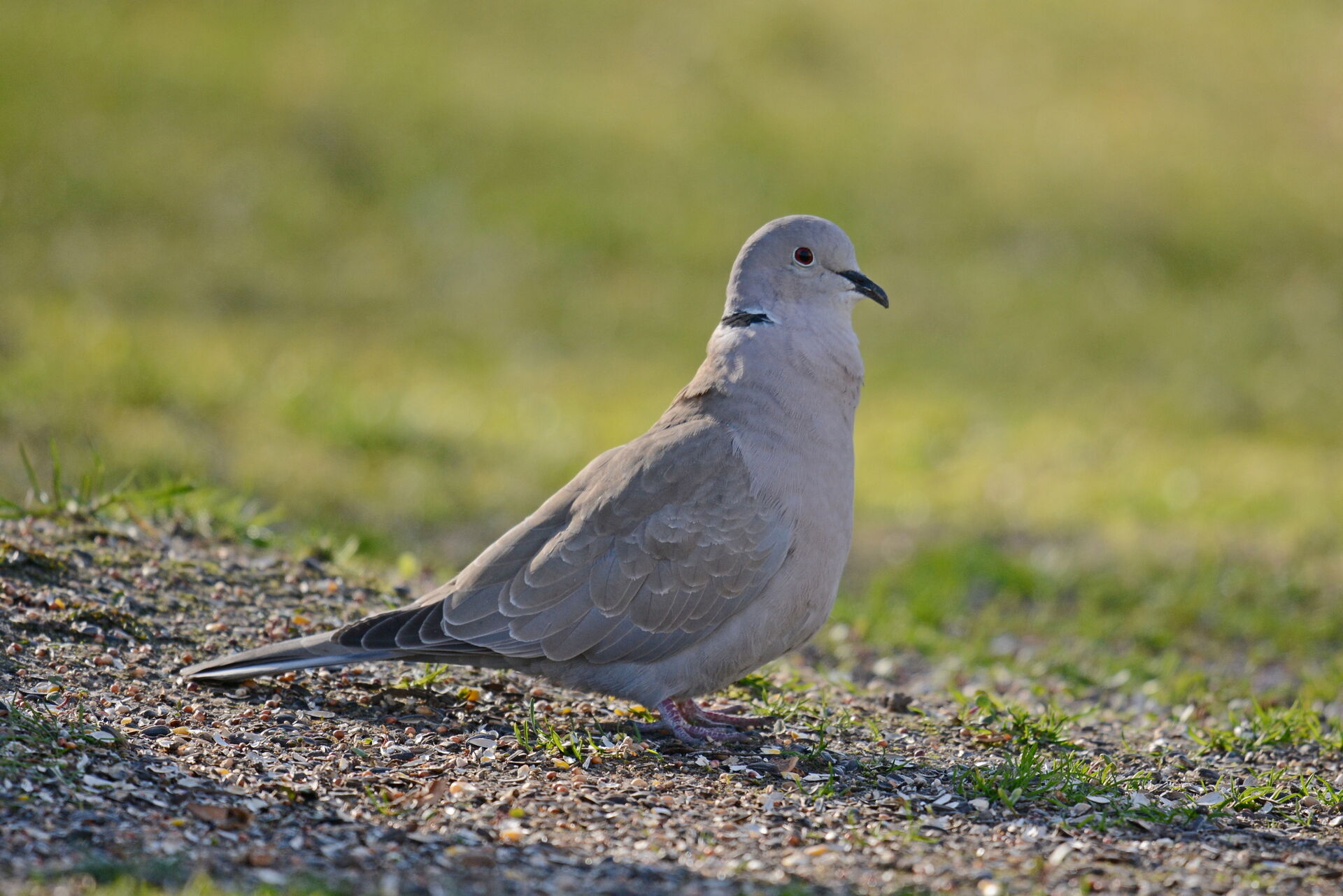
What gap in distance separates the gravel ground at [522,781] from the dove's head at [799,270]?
4.44 ft

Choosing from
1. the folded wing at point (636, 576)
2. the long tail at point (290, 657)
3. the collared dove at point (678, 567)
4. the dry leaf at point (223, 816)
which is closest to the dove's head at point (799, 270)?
the collared dove at point (678, 567)

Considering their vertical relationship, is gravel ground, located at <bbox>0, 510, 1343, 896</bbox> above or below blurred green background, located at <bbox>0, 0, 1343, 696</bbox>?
below

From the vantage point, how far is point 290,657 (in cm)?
393

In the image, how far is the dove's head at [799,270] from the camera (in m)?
4.36

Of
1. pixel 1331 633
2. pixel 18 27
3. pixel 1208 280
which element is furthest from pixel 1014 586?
pixel 18 27

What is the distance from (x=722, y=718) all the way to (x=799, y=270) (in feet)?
4.82

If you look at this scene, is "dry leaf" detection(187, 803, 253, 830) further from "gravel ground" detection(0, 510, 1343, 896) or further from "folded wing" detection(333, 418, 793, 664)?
"folded wing" detection(333, 418, 793, 664)

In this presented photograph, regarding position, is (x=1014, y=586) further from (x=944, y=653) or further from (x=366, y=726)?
(x=366, y=726)

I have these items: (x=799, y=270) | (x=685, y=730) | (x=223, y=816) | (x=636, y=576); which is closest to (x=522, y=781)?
(x=685, y=730)

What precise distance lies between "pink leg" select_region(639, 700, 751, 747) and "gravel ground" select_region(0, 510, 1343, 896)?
0.04m

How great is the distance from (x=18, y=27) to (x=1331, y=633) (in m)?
12.3

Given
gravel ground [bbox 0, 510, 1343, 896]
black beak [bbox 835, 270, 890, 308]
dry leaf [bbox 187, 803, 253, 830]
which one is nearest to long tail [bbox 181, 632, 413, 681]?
gravel ground [bbox 0, 510, 1343, 896]

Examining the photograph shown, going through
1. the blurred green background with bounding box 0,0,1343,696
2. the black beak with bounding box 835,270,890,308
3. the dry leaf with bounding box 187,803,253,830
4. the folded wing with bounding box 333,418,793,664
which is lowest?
the dry leaf with bounding box 187,803,253,830

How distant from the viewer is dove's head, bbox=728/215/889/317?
A: 4.36m
